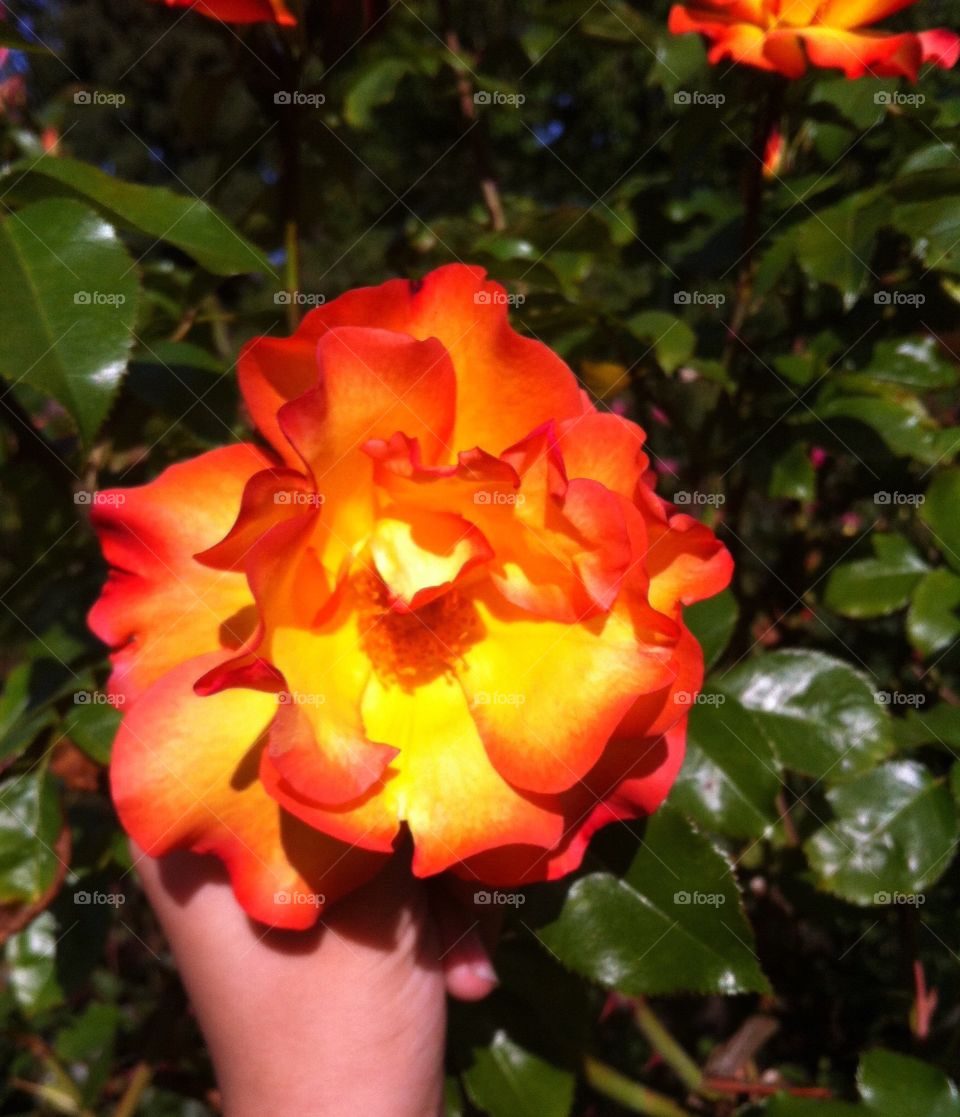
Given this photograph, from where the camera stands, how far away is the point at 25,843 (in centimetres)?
101

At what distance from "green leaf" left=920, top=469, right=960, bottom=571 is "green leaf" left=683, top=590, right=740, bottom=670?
26 cm

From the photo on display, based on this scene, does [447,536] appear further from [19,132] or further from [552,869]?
[19,132]

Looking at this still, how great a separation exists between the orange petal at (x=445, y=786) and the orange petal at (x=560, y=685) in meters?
0.02

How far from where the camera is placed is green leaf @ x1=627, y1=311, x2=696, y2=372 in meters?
1.11

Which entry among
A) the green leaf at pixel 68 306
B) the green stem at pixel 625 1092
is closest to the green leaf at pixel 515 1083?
the green stem at pixel 625 1092

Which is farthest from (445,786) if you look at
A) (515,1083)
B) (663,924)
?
(515,1083)

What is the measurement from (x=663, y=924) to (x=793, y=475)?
1.85ft

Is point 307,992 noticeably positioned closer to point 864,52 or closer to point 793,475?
point 793,475

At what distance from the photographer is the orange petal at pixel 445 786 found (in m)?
0.76

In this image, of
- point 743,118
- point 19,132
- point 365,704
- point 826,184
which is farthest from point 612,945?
point 19,132

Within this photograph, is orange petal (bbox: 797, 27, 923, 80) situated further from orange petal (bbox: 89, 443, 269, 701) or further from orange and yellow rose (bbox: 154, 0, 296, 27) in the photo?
orange petal (bbox: 89, 443, 269, 701)

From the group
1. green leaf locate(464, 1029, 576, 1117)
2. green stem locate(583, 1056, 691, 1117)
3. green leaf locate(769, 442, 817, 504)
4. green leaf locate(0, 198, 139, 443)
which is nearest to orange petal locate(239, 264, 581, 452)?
green leaf locate(0, 198, 139, 443)

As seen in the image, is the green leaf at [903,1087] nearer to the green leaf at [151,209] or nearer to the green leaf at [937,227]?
the green leaf at [937,227]

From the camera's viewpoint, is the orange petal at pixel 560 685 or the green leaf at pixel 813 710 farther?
the green leaf at pixel 813 710
